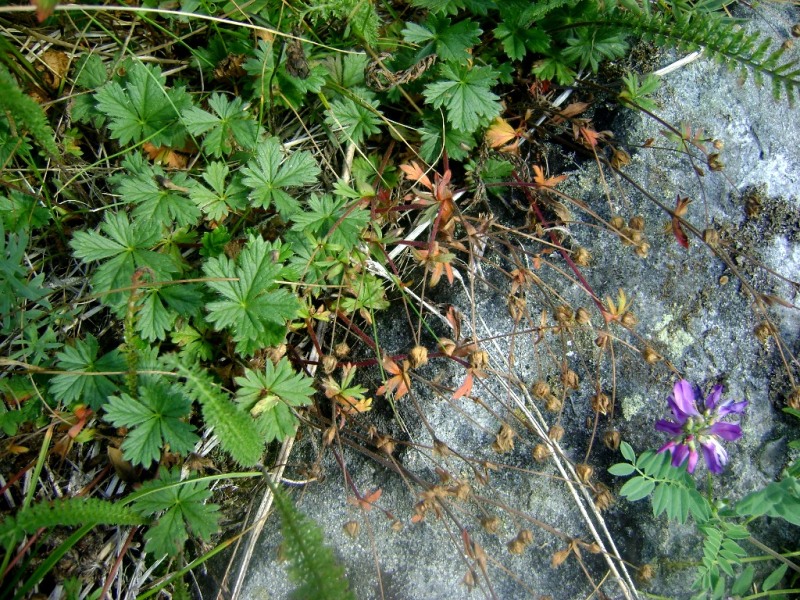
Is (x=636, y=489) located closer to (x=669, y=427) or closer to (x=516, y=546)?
(x=669, y=427)

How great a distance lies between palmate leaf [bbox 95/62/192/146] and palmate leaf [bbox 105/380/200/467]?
1.06 meters

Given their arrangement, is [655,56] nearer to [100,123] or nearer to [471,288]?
[471,288]

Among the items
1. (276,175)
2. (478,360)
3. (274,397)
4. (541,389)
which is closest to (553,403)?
(541,389)

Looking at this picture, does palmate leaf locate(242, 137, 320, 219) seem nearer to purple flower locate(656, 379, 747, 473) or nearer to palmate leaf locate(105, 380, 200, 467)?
palmate leaf locate(105, 380, 200, 467)

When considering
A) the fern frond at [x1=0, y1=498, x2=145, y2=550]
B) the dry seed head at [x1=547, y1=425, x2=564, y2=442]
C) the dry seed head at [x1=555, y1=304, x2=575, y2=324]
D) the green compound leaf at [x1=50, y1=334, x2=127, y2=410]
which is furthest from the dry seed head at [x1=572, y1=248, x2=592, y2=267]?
the fern frond at [x1=0, y1=498, x2=145, y2=550]

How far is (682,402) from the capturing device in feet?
7.56

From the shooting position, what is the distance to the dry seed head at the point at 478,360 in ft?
7.55

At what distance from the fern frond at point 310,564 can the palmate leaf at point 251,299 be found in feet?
2.19

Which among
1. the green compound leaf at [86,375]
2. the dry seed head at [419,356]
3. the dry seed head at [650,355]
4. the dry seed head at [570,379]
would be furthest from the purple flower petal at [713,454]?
the green compound leaf at [86,375]

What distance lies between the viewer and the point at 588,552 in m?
2.36

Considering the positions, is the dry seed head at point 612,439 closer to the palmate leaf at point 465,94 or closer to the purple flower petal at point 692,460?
the purple flower petal at point 692,460

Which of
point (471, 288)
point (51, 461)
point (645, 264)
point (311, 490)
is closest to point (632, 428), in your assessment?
point (645, 264)

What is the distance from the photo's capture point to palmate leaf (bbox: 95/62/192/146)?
249 centimetres

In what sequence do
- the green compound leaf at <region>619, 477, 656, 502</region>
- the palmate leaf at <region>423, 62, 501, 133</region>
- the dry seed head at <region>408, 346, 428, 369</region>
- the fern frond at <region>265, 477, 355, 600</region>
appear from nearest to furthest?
the fern frond at <region>265, 477, 355, 600</region>, the green compound leaf at <region>619, 477, 656, 502</region>, the dry seed head at <region>408, 346, 428, 369</region>, the palmate leaf at <region>423, 62, 501, 133</region>
